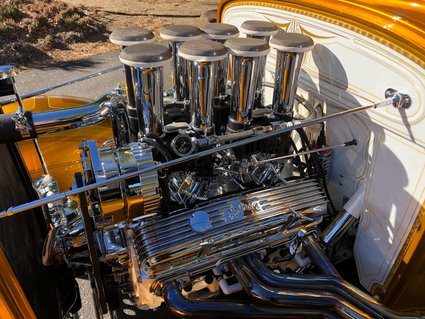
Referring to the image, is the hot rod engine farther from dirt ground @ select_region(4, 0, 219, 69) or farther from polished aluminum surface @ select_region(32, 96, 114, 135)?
dirt ground @ select_region(4, 0, 219, 69)

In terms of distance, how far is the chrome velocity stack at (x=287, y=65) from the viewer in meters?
1.68

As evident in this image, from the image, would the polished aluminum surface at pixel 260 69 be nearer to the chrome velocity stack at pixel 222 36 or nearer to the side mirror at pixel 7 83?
the chrome velocity stack at pixel 222 36

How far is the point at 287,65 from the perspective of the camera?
173 cm

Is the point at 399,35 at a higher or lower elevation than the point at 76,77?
higher

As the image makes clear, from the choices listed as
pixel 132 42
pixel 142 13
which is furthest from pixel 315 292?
pixel 142 13

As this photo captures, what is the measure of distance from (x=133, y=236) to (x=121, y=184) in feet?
0.81

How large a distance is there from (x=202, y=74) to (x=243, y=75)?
19 centimetres

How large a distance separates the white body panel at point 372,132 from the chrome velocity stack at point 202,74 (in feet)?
1.90

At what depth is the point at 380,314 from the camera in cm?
148

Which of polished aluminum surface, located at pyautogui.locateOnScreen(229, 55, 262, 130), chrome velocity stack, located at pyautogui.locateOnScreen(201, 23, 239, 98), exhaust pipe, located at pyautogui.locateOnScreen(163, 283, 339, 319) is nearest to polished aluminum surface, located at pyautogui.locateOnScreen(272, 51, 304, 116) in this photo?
polished aluminum surface, located at pyautogui.locateOnScreen(229, 55, 262, 130)

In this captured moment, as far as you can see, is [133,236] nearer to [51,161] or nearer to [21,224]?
[21,224]

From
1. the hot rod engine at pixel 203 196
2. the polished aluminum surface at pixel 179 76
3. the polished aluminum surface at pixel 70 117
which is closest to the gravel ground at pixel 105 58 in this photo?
the hot rod engine at pixel 203 196

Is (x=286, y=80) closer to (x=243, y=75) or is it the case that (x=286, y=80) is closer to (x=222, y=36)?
(x=243, y=75)

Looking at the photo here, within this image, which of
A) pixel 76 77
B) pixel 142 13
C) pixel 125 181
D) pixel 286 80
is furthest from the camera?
pixel 142 13
